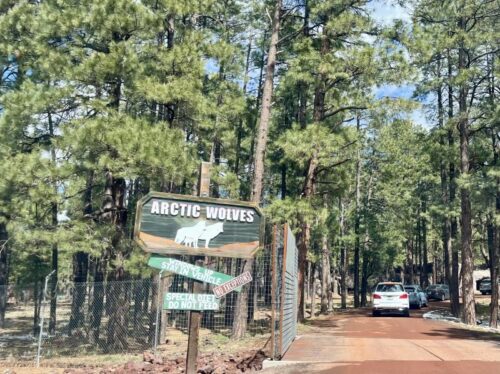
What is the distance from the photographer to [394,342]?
40.9 feet

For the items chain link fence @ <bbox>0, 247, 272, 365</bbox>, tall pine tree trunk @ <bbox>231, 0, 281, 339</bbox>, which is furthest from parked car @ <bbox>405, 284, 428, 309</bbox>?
tall pine tree trunk @ <bbox>231, 0, 281, 339</bbox>

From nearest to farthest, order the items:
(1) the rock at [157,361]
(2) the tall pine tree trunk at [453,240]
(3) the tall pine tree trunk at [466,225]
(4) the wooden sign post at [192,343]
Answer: (4) the wooden sign post at [192,343] → (1) the rock at [157,361] → (3) the tall pine tree trunk at [466,225] → (2) the tall pine tree trunk at [453,240]

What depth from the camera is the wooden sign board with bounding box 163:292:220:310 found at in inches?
327

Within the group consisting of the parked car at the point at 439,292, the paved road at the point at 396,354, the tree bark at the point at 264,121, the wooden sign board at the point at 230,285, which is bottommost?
the parked car at the point at 439,292

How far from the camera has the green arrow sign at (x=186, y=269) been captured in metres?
8.25

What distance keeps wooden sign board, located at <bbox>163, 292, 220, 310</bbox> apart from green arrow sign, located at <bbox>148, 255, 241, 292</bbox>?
29 centimetres

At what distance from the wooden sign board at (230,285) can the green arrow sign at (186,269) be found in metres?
0.07

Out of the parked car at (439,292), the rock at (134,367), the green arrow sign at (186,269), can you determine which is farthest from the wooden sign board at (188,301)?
the parked car at (439,292)

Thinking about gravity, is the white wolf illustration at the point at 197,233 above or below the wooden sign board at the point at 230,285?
above

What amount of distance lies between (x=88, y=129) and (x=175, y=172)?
2640mm

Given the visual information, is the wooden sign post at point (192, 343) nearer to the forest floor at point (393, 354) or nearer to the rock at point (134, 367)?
the forest floor at point (393, 354)

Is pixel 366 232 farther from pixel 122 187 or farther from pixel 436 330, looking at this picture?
pixel 122 187

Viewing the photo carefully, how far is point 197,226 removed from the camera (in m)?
8.70

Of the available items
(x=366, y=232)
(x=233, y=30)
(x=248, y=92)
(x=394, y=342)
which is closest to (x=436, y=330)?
(x=394, y=342)
